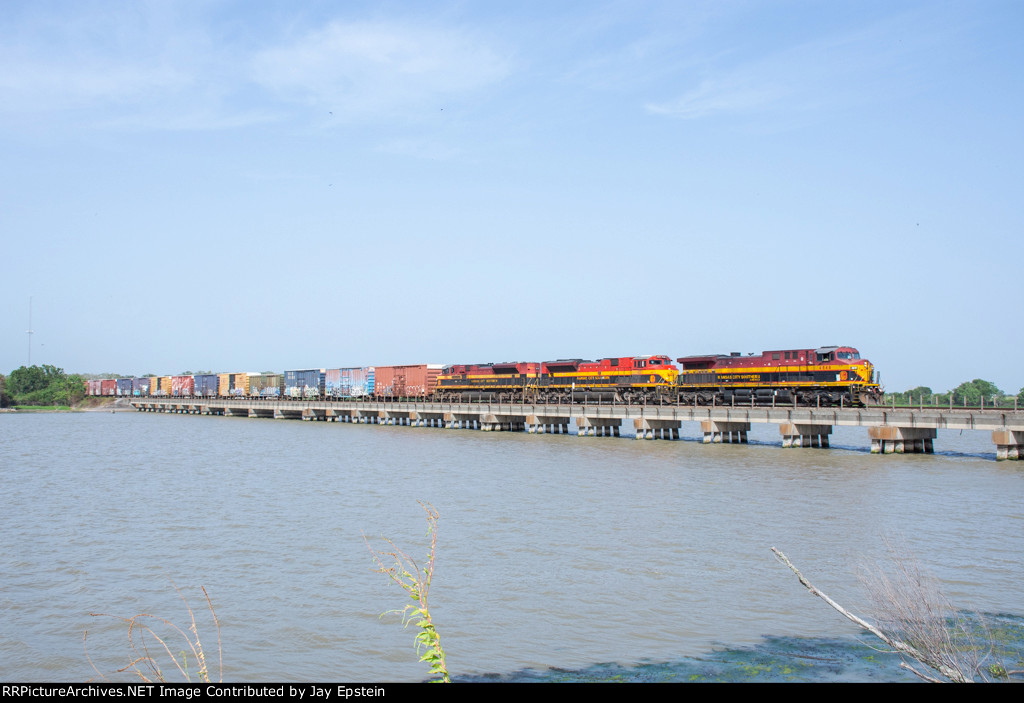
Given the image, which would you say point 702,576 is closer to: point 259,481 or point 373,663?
point 373,663

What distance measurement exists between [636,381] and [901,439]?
1996cm

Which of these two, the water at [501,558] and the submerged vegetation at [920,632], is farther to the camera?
the water at [501,558]

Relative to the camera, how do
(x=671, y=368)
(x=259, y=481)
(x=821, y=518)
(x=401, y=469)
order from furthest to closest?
(x=671, y=368) < (x=401, y=469) < (x=259, y=481) < (x=821, y=518)

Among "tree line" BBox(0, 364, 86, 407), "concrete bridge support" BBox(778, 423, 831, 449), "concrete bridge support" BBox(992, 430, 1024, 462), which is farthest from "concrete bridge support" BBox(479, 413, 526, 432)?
"tree line" BBox(0, 364, 86, 407)

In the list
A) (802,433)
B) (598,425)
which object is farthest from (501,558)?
(598,425)

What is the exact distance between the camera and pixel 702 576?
1564 centimetres

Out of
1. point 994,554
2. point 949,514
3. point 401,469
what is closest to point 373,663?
point 994,554

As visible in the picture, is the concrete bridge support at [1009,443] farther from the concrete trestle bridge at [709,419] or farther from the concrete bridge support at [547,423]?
the concrete bridge support at [547,423]

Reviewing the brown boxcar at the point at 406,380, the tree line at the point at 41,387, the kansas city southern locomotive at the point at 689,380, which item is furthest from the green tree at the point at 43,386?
the kansas city southern locomotive at the point at 689,380

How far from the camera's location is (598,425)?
188 feet

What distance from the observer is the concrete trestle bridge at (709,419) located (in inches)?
Answer: 1405

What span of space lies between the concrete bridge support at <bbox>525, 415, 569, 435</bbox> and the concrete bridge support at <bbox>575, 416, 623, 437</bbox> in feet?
6.93

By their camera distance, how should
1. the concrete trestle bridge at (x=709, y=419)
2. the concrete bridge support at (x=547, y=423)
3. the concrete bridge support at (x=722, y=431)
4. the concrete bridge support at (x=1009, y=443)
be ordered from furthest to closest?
1. the concrete bridge support at (x=547, y=423)
2. the concrete bridge support at (x=722, y=431)
3. the concrete trestle bridge at (x=709, y=419)
4. the concrete bridge support at (x=1009, y=443)

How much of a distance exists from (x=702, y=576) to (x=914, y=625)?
8.62m
